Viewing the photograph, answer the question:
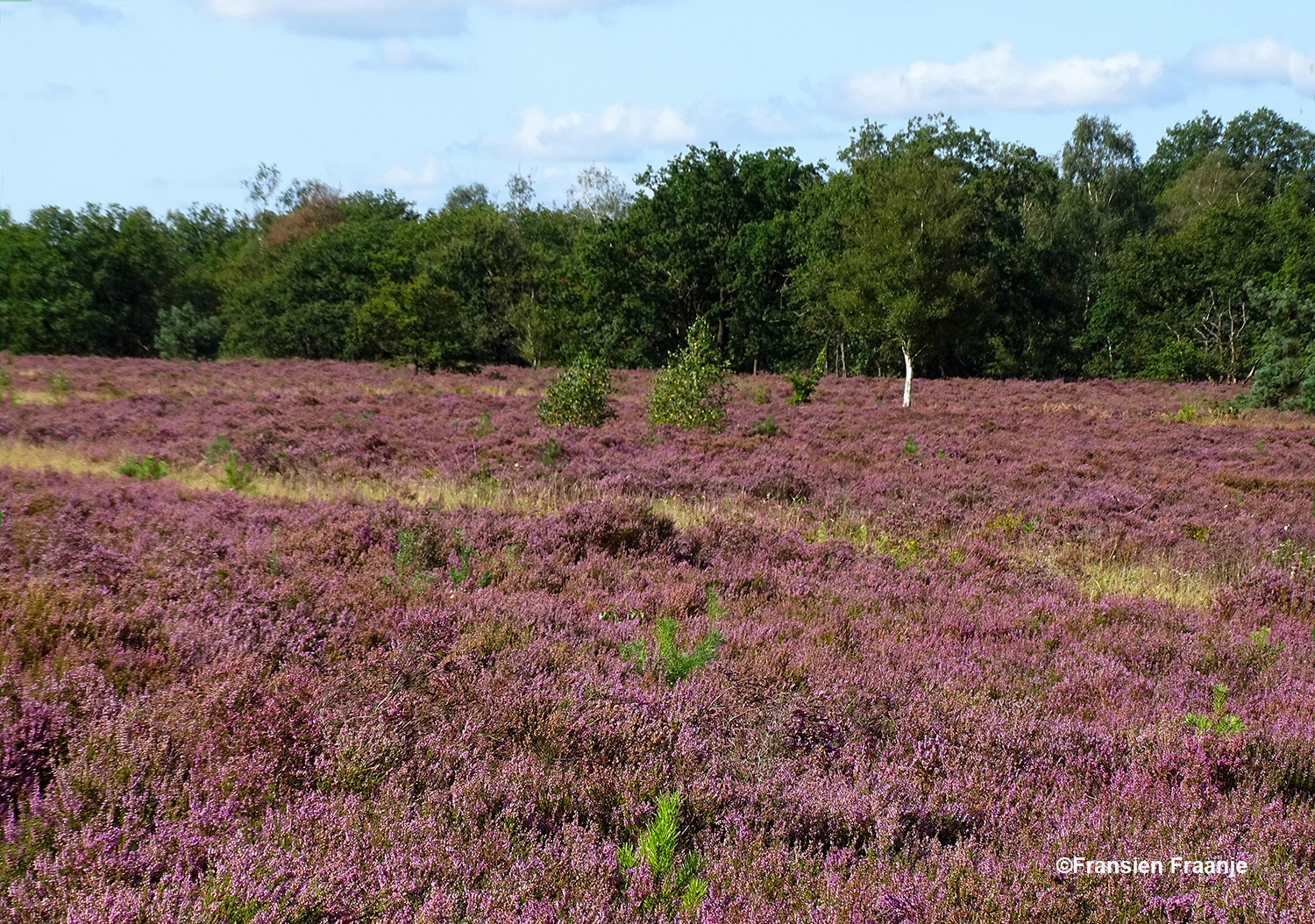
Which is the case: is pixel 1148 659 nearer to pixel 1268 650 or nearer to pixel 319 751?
pixel 1268 650

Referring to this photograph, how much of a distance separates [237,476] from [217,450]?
1958mm

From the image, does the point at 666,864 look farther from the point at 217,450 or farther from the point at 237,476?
the point at 217,450

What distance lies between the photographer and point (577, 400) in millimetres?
18078

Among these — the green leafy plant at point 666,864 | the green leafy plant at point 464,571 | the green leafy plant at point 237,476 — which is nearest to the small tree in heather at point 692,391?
the green leafy plant at point 237,476

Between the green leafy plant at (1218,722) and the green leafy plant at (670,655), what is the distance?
2.37 m

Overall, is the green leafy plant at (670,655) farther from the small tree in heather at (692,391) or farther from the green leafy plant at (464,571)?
the small tree in heather at (692,391)

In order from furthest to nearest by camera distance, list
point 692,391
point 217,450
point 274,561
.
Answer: point 692,391 → point 217,450 → point 274,561

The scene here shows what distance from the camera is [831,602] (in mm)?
6762

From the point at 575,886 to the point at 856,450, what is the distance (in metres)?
13.8

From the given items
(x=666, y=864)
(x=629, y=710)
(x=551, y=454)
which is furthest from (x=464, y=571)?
(x=551, y=454)

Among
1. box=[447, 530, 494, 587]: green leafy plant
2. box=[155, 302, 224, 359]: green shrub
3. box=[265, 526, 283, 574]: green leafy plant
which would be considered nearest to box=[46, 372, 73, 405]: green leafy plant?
box=[265, 526, 283, 574]: green leafy plant

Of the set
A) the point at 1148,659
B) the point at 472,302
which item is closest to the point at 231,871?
the point at 1148,659

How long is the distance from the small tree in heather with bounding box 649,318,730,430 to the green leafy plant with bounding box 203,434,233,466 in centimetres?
834

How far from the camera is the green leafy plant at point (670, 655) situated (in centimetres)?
475
